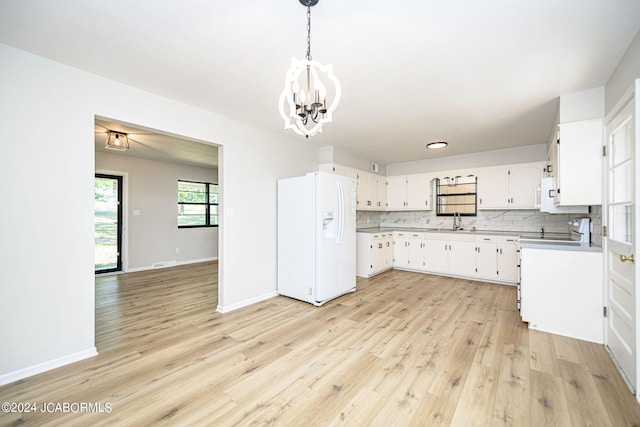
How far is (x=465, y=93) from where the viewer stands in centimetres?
276

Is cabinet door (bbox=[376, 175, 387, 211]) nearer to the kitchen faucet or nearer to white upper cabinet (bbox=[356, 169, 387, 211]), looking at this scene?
white upper cabinet (bbox=[356, 169, 387, 211])

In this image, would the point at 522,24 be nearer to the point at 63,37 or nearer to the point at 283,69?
the point at 283,69

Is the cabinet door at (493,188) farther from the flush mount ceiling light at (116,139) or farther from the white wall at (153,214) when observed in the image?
the white wall at (153,214)

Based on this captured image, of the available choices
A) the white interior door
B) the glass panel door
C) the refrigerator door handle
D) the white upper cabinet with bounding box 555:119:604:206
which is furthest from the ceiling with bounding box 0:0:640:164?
the glass panel door

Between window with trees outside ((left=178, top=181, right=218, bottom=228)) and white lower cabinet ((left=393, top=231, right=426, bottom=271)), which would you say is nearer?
white lower cabinet ((left=393, top=231, right=426, bottom=271))

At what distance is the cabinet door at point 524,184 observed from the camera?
473cm

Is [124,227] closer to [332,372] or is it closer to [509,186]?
[332,372]

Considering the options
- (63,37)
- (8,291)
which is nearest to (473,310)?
(8,291)

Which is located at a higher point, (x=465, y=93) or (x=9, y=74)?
(x=465, y=93)

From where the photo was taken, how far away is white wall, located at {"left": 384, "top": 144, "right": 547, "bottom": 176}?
4.80 m

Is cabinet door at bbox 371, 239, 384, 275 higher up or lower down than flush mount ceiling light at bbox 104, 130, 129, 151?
lower down

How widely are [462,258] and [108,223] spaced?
23.7ft

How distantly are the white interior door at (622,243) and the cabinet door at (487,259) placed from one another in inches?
90.1

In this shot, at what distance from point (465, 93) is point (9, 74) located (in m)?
3.95
